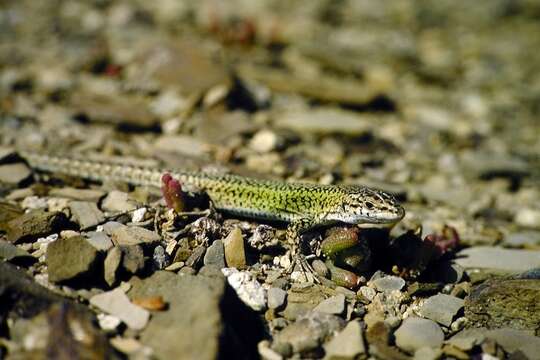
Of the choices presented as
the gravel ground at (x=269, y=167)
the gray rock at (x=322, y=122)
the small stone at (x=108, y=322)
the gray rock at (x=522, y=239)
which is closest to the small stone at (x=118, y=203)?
the gravel ground at (x=269, y=167)

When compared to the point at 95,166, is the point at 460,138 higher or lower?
lower

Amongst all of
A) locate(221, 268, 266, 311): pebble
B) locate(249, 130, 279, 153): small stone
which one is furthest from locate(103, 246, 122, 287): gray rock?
locate(249, 130, 279, 153): small stone

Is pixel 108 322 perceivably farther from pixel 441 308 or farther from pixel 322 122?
pixel 322 122

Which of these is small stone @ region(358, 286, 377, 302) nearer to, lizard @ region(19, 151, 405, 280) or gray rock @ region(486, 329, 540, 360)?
lizard @ region(19, 151, 405, 280)

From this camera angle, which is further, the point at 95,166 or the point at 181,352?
the point at 95,166

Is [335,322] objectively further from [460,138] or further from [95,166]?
[460,138]

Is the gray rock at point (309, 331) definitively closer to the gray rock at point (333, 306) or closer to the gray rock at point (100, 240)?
the gray rock at point (333, 306)

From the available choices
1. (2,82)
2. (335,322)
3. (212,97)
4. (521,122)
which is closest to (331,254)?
(335,322)
